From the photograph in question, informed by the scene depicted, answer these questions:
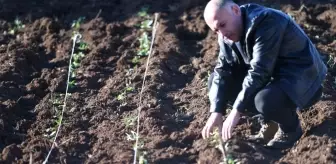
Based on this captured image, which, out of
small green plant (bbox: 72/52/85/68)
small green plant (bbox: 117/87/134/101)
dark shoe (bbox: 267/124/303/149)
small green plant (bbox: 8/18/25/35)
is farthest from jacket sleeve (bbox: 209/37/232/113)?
small green plant (bbox: 8/18/25/35)

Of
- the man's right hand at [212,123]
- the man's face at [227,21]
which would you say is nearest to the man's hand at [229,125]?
the man's right hand at [212,123]

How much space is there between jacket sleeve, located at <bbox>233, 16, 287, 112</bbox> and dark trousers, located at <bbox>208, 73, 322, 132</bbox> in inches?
6.9

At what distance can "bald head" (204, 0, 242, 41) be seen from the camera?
4.84 m

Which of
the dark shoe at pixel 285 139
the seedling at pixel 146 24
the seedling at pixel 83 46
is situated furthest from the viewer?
the seedling at pixel 146 24

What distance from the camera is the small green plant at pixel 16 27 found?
809cm

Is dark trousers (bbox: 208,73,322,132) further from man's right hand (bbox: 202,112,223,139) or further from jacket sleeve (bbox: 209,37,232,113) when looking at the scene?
man's right hand (bbox: 202,112,223,139)

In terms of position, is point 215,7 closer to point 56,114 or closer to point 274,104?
point 274,104

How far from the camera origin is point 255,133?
5.62 meters

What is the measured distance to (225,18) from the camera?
484cm

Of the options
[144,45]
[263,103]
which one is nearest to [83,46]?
[144,45]

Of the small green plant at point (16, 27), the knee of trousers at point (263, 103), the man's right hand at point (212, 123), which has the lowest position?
the man's right hand at point (212, 123)

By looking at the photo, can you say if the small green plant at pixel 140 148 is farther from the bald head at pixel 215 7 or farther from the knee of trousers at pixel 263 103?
the bald head at pixel 215 7

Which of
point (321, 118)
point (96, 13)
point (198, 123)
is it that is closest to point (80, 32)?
point (96, 13)

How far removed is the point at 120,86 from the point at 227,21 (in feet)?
6.28
